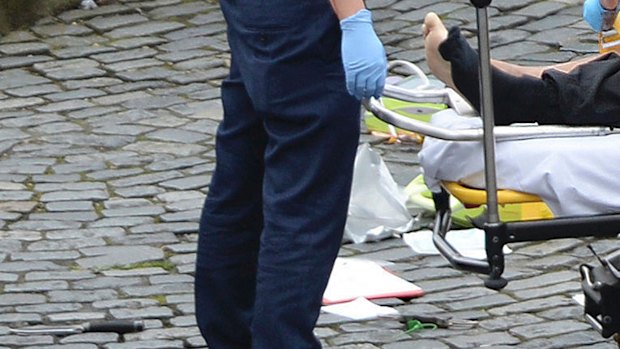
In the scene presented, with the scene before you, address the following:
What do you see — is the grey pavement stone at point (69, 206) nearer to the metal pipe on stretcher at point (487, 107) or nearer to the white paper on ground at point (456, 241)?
the white paper on ground at point (456, 241)

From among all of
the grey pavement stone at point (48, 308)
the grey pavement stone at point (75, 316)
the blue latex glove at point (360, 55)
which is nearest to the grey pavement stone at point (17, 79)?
the grey pavement stone at point (48, 308)

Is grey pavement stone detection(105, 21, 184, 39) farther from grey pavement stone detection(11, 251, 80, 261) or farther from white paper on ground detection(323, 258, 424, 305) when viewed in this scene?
white paper on ground detection(323, 258, 424, 305)

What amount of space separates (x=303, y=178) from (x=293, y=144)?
0.09m

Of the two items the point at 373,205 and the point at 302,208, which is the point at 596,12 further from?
the point at 373,205

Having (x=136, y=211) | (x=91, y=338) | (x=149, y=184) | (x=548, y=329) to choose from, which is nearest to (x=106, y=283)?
(x=91, y=338)

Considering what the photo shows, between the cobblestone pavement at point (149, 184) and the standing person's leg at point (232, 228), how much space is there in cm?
58

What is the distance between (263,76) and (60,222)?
2383mm

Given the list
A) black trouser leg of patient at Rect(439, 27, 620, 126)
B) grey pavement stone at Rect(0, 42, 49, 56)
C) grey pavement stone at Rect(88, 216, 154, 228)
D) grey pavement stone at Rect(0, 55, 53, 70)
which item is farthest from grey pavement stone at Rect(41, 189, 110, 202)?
black trouser leg of patient at Rect(439, 27, 620, 126)

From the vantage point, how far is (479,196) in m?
3.90

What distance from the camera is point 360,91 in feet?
12.0

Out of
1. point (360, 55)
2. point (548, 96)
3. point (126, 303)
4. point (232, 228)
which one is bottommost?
point (126, 303)

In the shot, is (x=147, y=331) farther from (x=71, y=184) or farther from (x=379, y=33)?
(x=379, y=33)

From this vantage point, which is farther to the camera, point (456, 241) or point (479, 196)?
point (456, 241)

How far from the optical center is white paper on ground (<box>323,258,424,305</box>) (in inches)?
199
